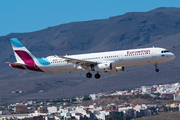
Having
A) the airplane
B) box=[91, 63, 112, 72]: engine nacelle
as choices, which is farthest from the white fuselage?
box=[91, 63, 112, 72]: engine nacelle


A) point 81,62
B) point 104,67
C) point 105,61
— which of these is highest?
point 105,61

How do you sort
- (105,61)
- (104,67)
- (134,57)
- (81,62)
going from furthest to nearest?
(105,61) → (81,62) → (104,67) → (134,57)

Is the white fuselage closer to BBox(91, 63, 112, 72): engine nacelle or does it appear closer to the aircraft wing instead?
the aircraft wing

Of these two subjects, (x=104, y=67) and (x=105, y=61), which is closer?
(x=104, y=67)

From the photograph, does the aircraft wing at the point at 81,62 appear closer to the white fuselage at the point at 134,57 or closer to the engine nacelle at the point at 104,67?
the white fuselage at the point at 134,57

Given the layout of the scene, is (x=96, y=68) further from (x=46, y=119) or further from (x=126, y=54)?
(x=46, y=119)

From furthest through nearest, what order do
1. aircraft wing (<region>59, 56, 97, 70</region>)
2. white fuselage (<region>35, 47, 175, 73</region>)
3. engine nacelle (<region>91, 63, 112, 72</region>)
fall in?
1. engine nacelle (<region>91, 63, 112, 72</region>)
2. white fuselage (<region>35, 47, 175, 73</region>)
3. aircraft wing (<region>59, 56, 97, 70</region>)

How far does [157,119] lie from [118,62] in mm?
114220

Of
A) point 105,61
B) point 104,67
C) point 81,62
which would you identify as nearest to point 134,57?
point 105,61

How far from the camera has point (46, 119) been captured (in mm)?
179625

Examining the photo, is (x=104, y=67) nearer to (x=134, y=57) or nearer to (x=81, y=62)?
(x=81, y=62)

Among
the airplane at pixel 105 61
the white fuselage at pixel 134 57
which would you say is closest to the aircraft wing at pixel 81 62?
the airplane at pixel 105 61

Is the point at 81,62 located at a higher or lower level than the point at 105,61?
lower

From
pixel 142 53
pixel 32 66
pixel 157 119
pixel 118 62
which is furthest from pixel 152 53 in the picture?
pixel 157 119
